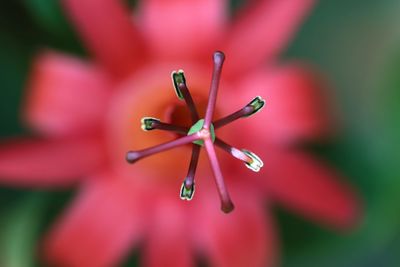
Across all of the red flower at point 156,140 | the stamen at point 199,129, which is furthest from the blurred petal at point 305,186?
the stamen at point 199,129

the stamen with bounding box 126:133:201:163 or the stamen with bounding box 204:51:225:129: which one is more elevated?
the stamen with bounding box 204:51:225:129

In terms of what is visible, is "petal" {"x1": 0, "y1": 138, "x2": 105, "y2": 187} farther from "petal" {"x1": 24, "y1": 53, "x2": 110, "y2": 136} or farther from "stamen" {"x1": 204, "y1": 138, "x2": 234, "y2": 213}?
"stamen" {"x1": 204, "y1": 138, "x2": 234, "y2": 213}

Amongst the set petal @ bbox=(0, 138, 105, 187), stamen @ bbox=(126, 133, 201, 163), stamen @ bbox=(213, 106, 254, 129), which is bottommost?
stamen @ bbox=(126, 133, 201, 163)

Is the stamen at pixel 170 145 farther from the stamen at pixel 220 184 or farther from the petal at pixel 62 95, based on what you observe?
the petal at pixel 62 95

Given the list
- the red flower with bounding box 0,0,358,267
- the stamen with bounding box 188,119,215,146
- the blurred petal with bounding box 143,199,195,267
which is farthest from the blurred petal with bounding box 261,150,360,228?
the stamen with bounding box 188,119,215,146

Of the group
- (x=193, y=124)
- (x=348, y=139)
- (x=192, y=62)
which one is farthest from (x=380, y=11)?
(x=193, y=124)

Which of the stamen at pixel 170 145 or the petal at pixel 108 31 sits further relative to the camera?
the petal at pixel 108 31
